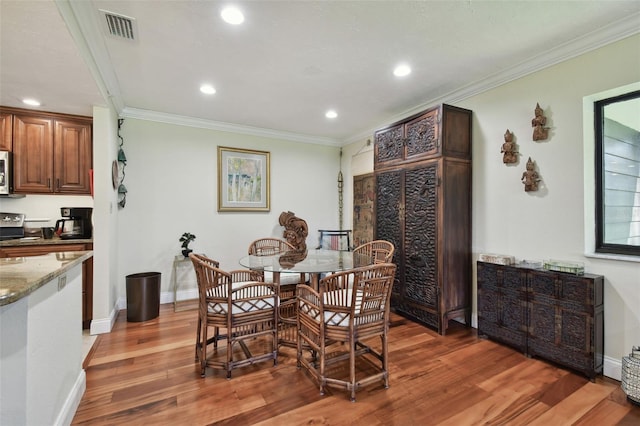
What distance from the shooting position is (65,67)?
7.42ft

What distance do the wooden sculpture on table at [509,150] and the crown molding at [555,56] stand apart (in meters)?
0.56

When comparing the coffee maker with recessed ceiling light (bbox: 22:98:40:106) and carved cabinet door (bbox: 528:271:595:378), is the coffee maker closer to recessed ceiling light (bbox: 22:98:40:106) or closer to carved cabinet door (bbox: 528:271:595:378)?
recessed ceiling light (bbox: 22:98:40:106)

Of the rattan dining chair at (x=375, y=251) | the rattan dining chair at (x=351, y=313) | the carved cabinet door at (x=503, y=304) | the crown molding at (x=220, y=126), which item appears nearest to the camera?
the rattan dining chair at (x=351, y=313)

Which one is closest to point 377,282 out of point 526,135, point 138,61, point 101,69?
point 526,135

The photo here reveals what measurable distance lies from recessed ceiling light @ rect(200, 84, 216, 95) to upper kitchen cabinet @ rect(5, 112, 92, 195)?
1374 millimetres

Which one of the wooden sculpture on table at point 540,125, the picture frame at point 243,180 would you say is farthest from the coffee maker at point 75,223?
the wooden sculpture on table at point 540,125

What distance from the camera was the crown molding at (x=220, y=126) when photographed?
393 centimetres

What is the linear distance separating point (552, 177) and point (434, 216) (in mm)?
1046

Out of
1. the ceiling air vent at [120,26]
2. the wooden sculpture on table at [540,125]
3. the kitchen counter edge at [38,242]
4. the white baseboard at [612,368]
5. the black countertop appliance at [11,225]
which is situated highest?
the ceiling air vent at [120,26]

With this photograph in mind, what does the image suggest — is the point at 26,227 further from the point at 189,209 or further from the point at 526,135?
the point at 526,135

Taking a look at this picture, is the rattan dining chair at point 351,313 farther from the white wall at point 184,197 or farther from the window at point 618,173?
the white wall at point 184,197

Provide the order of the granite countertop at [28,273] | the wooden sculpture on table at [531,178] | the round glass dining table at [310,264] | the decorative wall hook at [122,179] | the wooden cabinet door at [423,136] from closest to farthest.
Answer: the granite countertop at [28,273] < the round glass dining table at [310,264] < the wooden sculpture on table at [531,178] < the wooden cabinet door at [423,136] < the decorative wall hook at [122,179]

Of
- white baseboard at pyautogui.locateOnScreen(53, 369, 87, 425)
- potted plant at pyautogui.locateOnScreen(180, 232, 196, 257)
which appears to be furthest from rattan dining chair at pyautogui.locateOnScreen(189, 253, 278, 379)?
potted plant at pyautogui.locateOnScreen(180, 232, 196, 257)

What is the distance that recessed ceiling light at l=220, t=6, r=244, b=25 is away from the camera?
6.52 ft
